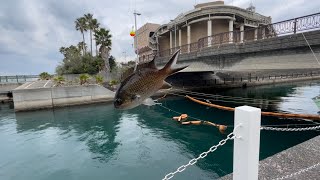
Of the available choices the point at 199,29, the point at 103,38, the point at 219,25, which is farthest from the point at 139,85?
the point at 103,38

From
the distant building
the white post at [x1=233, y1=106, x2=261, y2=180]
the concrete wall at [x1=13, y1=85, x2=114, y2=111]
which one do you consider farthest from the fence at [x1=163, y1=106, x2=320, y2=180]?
the distant building

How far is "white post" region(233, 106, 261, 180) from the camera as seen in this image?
174cm

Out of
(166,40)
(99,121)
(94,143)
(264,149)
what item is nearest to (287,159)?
(264,149)

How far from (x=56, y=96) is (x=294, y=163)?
22.3 meters

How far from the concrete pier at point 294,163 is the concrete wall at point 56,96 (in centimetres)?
1879

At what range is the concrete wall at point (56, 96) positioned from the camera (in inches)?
780

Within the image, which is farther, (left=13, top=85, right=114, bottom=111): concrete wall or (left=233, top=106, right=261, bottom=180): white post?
(left=13, top=85, right=114, bottom=111): concrete wall

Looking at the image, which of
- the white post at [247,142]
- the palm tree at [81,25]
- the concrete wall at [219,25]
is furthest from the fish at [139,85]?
the palm tree at [81,25]

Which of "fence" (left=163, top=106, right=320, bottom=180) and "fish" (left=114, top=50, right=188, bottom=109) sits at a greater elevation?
"fish" (left=114, top=50, right=188, bottom=109)

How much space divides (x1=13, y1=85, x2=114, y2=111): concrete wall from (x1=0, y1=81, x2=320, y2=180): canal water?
2927mm

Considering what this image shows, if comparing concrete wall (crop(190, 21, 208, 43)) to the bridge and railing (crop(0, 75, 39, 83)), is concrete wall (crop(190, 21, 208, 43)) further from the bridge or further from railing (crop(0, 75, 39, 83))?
railing (crop(0, 75, 39, 83))

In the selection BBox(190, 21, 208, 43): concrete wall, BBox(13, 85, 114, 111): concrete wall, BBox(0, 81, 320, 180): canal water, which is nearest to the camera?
BBox(0, 81, 320, 180): canal water

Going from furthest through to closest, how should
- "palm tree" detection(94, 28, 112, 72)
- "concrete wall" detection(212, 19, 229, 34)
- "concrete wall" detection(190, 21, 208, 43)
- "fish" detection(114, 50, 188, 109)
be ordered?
"palm tree" detection(94, 28, 112, 72) → "concrete wall" detection(190, 21, 208, 43) → "concrete wall" detection(212, 19, 229, 34) → "fish" detection(114, 50, 188, 109)

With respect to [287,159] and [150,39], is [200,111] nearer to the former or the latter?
[287,159]
